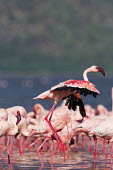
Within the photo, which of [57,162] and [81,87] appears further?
[57,162]

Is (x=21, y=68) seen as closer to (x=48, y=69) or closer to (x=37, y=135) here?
(x=48, y=69)

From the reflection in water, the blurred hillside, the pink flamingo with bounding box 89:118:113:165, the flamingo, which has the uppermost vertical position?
the blurred hillside

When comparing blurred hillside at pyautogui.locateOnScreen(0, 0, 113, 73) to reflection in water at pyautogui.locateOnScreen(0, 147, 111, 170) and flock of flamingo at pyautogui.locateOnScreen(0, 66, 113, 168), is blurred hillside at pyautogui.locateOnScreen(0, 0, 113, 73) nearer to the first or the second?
flock of flamingo at pyautogui.locateOnScreen(0, 66, 113, 168)

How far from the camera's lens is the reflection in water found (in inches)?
509

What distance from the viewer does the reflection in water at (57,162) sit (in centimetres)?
1294

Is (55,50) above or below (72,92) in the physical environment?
above

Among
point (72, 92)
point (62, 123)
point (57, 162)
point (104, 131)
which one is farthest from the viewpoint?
point (62, 123)

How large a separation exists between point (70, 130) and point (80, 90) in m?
2.84

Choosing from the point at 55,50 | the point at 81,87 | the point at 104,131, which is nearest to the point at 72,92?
the point at 81,87

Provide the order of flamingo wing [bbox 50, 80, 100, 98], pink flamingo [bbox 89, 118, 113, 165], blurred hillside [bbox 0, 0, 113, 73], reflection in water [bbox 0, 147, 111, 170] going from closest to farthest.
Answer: reflection in water [bbox 0, 147, 111, 170] < flamingo wing [bbox 50, 80, 100, 98] < pink flamingo [bbox 89, 118, 113, 165] < blurred hillside [bbox 0, 0, 113, 73]

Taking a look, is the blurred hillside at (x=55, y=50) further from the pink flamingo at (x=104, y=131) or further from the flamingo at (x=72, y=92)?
the pink flamingo at (x=104, y=131)

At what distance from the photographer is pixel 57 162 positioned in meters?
13.8

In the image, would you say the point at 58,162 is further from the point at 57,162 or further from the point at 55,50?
the point at 55,50

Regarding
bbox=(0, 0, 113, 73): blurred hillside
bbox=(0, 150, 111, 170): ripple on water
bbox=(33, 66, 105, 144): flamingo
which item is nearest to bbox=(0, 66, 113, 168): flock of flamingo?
bbox=(33, 66, 105, 144): flamingo
